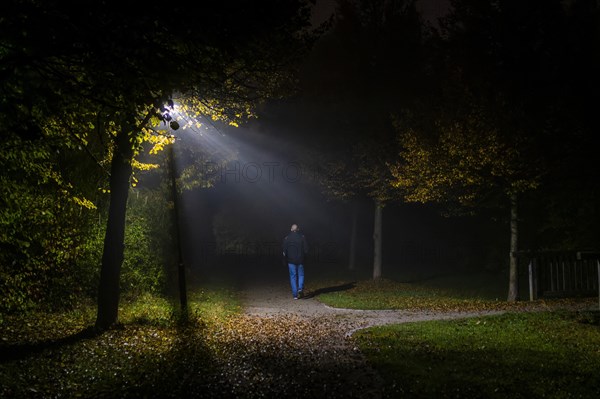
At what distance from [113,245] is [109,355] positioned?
2.61m

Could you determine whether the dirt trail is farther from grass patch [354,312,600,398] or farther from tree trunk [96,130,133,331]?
tree trunk [96,130,133,331]

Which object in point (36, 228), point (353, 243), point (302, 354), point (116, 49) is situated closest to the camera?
point (116, 49)

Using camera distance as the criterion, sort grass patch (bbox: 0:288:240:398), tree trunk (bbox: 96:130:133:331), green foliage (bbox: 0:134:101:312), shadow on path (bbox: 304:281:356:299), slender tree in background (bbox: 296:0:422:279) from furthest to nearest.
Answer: slender tree in background (bbox: 296:0:422:279) < shadow on path (bbox: 304:281:356:299) < tree trunk (bbox: 96:130:133:331) < green foliage (bbox: 0:134:101:312) < grass patch (bbox: 0:288:240:398)

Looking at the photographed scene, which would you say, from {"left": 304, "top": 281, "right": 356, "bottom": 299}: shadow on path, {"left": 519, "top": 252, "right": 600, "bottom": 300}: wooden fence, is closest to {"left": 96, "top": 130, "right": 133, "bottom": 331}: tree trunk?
{"left": 304, "top": 281, "right": 356, "bottom": 299}: shadow on path

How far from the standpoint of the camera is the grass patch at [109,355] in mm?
6449

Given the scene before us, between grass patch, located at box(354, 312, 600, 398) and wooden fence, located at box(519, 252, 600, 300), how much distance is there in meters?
4.95

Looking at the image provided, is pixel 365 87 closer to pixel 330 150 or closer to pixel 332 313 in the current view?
pixel 330 150

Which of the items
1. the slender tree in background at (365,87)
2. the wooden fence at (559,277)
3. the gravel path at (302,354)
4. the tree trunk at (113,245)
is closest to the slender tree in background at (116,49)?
the tree trunk at (113,245)

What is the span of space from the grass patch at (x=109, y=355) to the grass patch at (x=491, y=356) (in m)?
2.84

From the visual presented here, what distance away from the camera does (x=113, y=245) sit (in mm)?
9977

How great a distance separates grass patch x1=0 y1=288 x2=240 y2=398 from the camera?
21.2 feet

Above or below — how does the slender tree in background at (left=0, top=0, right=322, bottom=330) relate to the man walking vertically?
above

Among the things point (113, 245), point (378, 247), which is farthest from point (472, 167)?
point (113, 245)

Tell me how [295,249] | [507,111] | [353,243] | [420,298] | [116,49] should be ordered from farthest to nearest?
1. [353,243]
2. [420,298]
3. [295,249]
4. [507,111]
5. [116,49]
